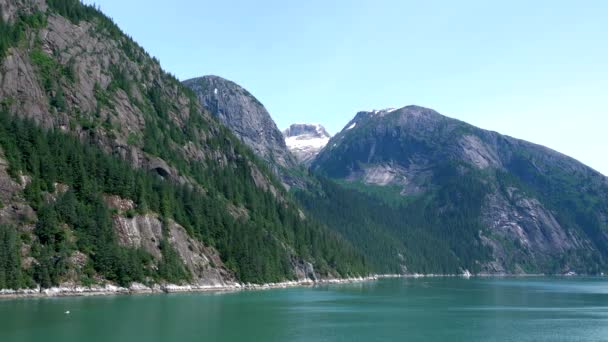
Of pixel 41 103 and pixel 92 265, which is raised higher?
pixel 41 103

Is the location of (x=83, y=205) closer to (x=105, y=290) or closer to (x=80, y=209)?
(x=80, y=209)

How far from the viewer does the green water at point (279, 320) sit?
298 ft

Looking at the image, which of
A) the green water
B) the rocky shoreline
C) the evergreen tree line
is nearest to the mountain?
the evergreen tree line

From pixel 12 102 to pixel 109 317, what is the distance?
94.0 metres

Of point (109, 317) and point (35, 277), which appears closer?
point (109, 317)

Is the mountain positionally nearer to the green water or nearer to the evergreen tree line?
the evergreen tree line

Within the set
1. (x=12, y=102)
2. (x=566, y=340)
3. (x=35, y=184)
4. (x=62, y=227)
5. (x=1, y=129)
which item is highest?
(x=12, y=102)

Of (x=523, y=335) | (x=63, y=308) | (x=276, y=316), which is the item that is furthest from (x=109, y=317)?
(x=523, y=335)

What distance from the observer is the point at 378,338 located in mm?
95812

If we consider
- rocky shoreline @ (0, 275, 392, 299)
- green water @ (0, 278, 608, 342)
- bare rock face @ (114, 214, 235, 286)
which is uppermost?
bare rock face @ (114, 214, 235, 286)

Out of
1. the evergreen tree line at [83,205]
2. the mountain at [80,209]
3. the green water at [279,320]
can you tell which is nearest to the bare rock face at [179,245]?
the mountain at [80,209]

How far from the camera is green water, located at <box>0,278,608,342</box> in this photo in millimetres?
90812

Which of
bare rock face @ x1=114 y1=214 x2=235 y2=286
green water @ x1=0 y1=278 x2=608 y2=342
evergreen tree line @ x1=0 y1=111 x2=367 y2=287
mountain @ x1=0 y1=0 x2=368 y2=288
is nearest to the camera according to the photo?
green water @ x1=0 y1=278 x2=608 y2=342

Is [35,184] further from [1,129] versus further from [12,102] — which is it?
[12,102]
